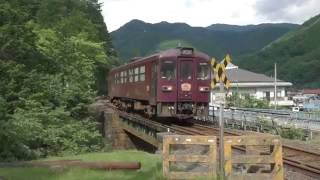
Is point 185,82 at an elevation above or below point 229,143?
above

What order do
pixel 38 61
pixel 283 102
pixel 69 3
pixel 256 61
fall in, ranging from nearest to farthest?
pixel 38 61 < pixel 69 3 < pixel 283 102 < pixel 256 61

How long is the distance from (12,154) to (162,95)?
412 inches

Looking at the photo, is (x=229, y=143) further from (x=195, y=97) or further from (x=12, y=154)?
(x=195, y=97)

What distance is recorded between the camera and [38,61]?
35031 millimetres

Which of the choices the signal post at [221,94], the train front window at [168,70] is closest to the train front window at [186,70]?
the train front window at [168,70]

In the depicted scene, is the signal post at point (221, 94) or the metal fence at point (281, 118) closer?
the signal post at point (221, 94)

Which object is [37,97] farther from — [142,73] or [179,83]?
[179,83]

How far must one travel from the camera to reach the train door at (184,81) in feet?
93.7

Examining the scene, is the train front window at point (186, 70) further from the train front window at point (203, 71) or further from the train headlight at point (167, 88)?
the train headlight at point (167, 88)

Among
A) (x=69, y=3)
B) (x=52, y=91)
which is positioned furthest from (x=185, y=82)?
(x=69, y=3)

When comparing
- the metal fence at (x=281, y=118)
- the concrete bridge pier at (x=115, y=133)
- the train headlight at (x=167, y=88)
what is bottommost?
the concrete bridge pier at (x=115, y=133)

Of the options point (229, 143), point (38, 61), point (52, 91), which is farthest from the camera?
point (38, 61)

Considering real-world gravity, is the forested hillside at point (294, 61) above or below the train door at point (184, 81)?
above

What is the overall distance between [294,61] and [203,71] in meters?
150
